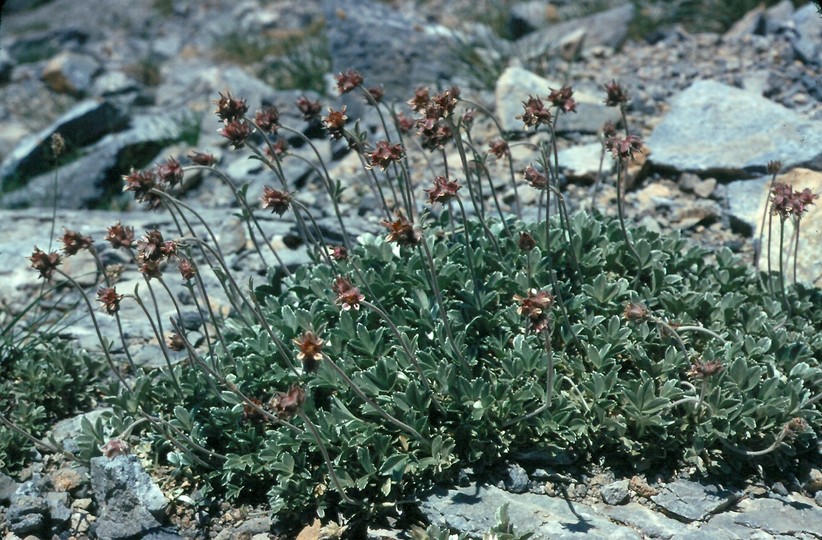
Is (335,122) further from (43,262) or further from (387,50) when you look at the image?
(387,50)

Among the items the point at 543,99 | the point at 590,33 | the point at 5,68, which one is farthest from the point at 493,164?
the point at 5,68

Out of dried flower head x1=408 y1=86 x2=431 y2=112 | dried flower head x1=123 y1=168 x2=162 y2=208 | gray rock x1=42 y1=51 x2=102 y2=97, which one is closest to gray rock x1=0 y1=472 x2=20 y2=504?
dried flower head x1=123 y1=168 x2=162 y2=208

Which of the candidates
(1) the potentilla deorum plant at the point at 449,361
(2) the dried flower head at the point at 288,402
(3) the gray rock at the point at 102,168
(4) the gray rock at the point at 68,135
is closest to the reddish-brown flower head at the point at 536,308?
(1) the potentilla deorum plant at the point at 449,361

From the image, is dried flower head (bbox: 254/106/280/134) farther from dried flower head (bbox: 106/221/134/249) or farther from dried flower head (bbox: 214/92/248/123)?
dried flower head (bbox: 106/221/134/249)

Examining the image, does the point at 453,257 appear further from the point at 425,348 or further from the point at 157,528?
the point at 157,528

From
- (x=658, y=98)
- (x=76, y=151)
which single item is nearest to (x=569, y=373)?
(x=658, y=98)

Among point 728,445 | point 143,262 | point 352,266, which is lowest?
point 728,445
